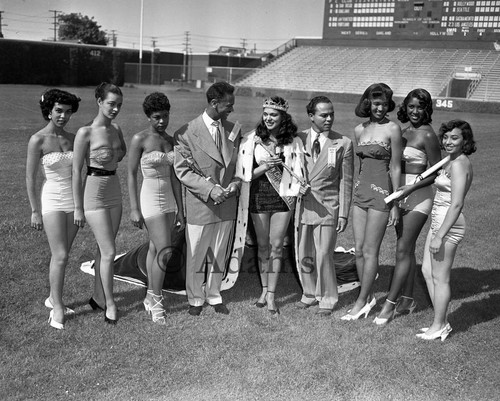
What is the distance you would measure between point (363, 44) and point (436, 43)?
238 inches

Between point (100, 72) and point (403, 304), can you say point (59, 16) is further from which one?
point (403, 304)

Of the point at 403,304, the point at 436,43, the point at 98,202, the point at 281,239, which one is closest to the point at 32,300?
the point at 98,202

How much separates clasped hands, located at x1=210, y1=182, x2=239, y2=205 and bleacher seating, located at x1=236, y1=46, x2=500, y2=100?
114 ft

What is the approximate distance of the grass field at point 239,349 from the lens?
3834 mm

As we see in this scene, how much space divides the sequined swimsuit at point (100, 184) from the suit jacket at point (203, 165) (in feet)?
1.74

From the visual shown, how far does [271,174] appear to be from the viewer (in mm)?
4926

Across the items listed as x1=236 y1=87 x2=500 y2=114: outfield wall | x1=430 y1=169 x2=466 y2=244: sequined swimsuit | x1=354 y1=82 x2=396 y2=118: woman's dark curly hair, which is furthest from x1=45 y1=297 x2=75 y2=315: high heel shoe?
x1=236 y1=87 x2=500 y2=114: outfield wall

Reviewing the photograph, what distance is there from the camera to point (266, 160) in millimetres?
4855

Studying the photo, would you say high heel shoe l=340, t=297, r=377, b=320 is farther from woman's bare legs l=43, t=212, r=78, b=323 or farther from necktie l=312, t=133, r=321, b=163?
woman's bare legs l=43, t=212, r=78, b=323

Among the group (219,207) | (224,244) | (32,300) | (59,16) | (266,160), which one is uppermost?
(59,16)

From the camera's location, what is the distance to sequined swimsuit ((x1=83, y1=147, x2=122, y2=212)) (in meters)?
4.44

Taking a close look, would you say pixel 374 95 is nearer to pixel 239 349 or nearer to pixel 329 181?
pixel 329 181

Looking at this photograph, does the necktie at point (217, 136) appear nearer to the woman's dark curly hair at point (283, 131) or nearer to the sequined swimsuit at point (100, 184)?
the woman's dark curly hair at point (283, 131)

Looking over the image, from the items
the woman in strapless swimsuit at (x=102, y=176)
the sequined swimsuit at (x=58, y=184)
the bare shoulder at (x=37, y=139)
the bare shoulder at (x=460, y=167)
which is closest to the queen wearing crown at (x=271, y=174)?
the woman in strapless swimsuit at (x=102, y=176)
